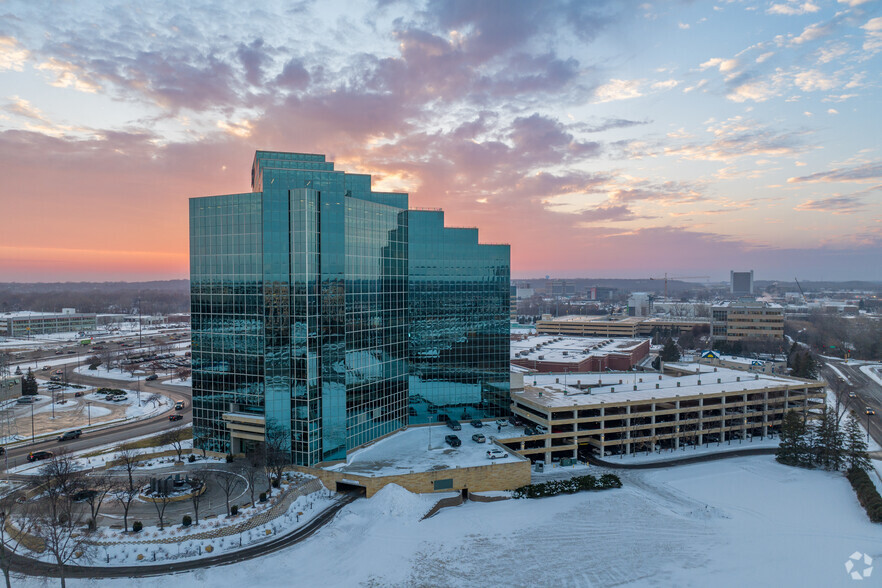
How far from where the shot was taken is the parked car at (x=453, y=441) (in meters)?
64.9

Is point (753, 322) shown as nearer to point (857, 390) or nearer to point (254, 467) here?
point (857, 390)

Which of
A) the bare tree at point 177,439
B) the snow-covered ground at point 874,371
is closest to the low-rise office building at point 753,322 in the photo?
the snow-covered ground at point 874,371

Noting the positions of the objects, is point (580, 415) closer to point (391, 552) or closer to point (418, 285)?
point (418, 285)

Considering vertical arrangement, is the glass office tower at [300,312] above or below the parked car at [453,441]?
above

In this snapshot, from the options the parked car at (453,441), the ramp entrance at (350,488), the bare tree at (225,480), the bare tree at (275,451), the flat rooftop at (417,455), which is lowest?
the ramp entrance at (350,488)

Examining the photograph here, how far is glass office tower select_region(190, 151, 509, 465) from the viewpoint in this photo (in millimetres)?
58156

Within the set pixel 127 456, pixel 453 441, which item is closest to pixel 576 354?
pixel 453 441

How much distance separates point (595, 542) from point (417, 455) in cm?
2334

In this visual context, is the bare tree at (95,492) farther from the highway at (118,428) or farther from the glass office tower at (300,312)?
the highway at (118,428)

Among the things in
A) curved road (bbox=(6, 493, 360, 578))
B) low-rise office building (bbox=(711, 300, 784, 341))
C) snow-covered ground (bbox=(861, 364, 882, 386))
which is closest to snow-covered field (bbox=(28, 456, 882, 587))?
curved road (bbox=(6, 493, 360, 578))

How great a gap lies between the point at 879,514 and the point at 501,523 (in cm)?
4005

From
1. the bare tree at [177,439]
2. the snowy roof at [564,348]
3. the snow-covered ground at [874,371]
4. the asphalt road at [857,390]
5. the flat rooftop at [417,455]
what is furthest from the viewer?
the snowy roof at [564,348]

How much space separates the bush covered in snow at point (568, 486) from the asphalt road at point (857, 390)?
175ft

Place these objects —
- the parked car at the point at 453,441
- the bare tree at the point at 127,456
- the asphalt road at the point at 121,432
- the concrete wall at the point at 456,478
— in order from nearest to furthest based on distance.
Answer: the concrete wall at the point at 456,478 < the bare tree at the point at 127,456 < the parked car at the point at 453,441 < the asphalt road at the point at 121,432
